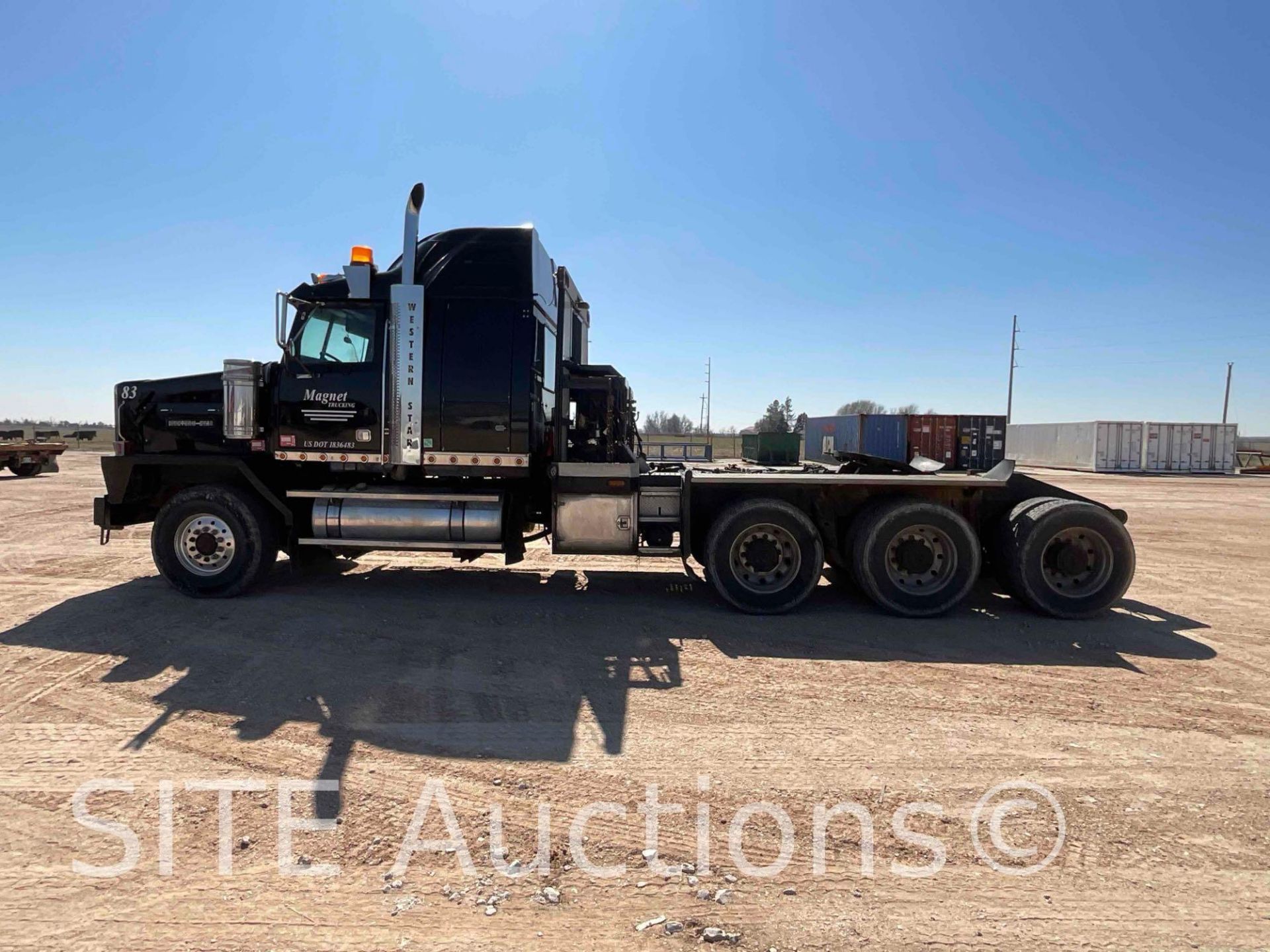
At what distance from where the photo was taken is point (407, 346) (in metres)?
6.84

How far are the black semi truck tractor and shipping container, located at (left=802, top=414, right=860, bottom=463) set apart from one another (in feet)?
81.6

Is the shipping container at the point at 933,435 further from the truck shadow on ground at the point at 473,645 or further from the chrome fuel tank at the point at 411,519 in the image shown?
the chrome fuel tank at the point at 411,519

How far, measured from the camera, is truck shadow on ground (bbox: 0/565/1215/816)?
4.22 metres

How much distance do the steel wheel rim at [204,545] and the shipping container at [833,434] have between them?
27117 mm

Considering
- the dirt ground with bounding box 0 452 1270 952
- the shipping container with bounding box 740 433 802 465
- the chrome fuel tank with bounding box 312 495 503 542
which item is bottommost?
the dirt ground with bounding box 0 452 1270 952

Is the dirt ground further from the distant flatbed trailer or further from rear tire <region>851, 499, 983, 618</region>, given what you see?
the distant flatbed trailer

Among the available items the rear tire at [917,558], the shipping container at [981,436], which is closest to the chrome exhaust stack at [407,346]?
the rear tire at [917,558]

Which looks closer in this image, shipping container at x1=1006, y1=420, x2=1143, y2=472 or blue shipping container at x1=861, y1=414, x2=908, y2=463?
blue shipping container at x1=861, y1=414, x2=908, y2=463

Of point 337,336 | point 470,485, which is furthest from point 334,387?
point 470,485

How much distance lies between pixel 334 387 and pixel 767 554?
480 cm

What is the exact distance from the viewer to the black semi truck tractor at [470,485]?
6.70 m

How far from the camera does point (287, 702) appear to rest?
14.6 ft

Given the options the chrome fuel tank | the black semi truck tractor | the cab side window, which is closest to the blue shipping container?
the black semi truck tractor

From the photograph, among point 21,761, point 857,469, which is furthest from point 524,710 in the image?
point 857,469
